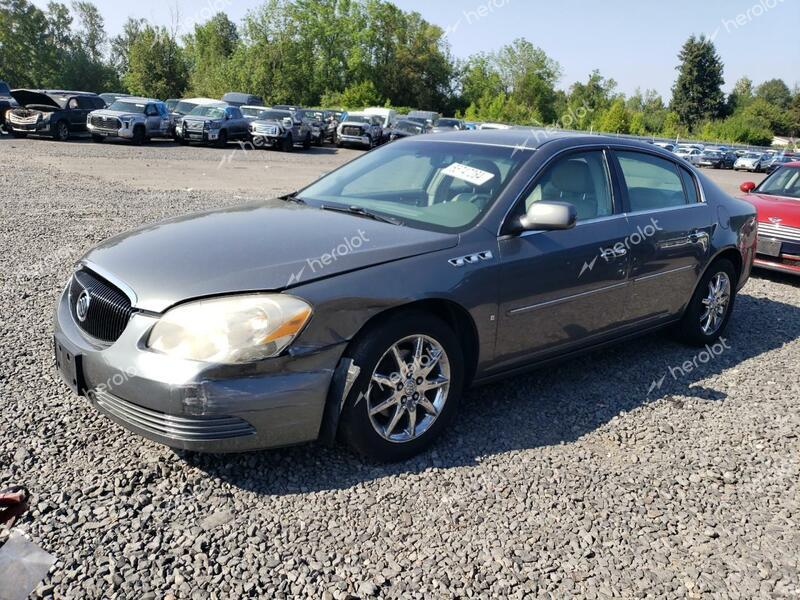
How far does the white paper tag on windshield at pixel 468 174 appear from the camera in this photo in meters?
3.88

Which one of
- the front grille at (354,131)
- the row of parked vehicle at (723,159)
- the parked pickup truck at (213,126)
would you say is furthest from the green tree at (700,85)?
the parked pickup truck at (213,126)

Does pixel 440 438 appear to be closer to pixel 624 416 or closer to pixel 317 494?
pixel 317 494

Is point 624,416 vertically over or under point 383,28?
under

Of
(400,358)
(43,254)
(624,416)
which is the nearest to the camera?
(400,358)

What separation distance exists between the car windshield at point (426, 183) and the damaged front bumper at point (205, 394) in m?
1.15

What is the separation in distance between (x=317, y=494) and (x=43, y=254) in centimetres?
541

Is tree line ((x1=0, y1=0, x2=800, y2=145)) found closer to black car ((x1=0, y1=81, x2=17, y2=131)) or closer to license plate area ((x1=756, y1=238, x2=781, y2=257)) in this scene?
black car ((x1=0, y1=81, x2=17, y2=131))

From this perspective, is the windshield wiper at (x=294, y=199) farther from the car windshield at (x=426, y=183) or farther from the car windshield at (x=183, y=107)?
the car windshield at (x=183, y=107)

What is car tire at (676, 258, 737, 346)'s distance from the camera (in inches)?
203

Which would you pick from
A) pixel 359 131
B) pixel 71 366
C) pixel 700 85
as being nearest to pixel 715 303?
pixel 71 366

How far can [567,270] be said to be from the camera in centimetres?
389

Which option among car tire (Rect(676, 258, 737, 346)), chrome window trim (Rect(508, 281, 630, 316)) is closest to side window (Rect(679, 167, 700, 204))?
car tire (Rect(676, 258, 737, 346))

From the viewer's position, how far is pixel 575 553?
272 centimetres

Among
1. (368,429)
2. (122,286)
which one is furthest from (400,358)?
(122,286)
